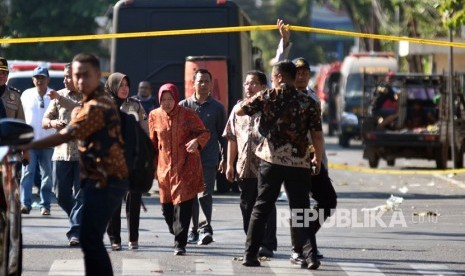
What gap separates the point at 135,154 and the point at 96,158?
1.38 ft

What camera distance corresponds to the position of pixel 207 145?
14.5 m

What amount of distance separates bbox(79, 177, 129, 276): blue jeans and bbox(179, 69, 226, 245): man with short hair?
4.50m

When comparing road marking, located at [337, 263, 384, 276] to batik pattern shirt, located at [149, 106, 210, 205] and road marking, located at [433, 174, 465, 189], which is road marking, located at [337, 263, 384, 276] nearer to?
batik pattern shirt, located at [149, 106, 210, 205]

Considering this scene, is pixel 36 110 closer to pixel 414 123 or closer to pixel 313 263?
pixel 313 263

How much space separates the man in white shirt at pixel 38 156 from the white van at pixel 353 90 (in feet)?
67.1

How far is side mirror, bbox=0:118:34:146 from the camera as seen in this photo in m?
9.20

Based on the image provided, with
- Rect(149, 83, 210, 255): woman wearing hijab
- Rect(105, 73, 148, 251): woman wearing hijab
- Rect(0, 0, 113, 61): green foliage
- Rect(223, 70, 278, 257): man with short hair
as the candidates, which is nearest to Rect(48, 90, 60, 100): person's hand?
Rect(105, 73, 148, 251): woman wearing hijab

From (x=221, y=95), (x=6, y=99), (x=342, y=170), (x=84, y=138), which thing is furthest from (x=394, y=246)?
(x=342, y=170)

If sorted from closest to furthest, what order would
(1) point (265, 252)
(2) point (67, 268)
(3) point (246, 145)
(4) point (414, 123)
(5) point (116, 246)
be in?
(2) point (67, 268)
(1) point (265, 252)
(3) point (246, 145)
(5) point (116, 246)
(4) point (414, 123)

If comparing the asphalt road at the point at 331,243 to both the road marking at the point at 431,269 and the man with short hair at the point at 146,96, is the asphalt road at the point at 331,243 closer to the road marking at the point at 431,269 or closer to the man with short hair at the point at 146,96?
the road marking at the point at 431,269

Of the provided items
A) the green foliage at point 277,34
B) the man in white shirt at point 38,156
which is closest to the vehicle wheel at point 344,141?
the man in white shirt at point 38,156

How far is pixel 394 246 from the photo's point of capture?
13.9m

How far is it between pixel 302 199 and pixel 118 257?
1.83 metres

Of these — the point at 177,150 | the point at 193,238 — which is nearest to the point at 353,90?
the point at 193,238
